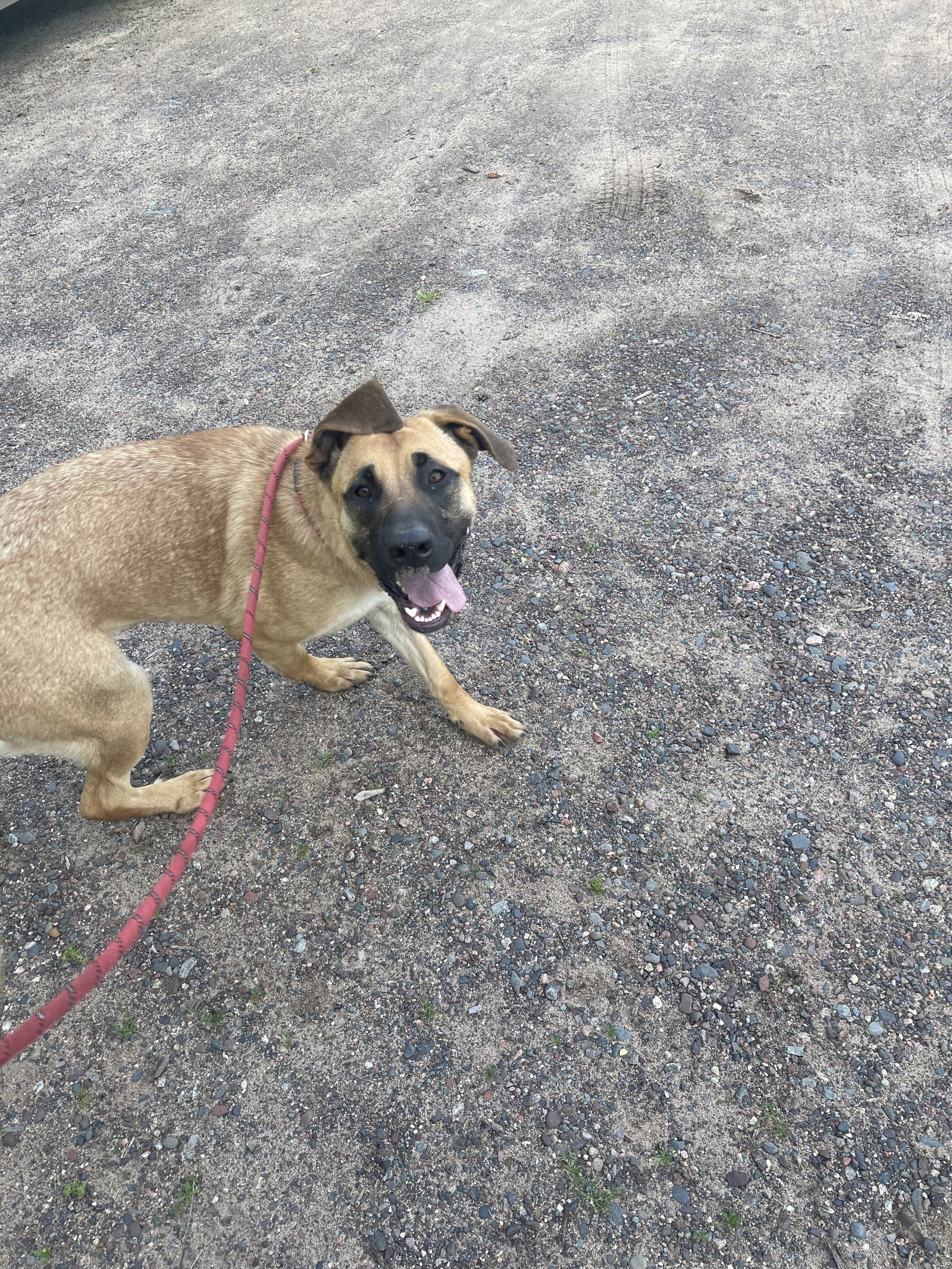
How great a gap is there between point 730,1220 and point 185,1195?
1.97 m

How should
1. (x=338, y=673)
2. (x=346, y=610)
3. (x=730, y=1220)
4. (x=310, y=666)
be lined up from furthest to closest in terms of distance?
(x=338, y=673), (x=310, y=666), (x=346, y=610), (x=730, y=1220)

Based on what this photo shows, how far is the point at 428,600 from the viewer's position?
332 centimetres

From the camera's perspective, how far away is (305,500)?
12.0 ft

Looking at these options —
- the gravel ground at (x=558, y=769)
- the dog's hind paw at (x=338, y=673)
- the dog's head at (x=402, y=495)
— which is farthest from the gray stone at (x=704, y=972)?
the dog's hind paw at (x=338, y=673)

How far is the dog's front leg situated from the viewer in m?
4.05

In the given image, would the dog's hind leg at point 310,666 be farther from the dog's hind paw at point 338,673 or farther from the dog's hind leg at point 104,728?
the dog's hind leg at point 104,728

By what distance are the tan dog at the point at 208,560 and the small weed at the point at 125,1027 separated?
3.11 feet

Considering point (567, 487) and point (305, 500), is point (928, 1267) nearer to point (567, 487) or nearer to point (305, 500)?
point (305, 500)

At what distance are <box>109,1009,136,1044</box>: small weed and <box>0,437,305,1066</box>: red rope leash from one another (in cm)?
51

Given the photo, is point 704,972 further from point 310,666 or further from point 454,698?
point 310,666

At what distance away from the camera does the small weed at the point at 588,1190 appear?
2699 millimetres

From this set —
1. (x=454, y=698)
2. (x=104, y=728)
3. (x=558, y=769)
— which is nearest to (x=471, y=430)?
(x=454, y=698)

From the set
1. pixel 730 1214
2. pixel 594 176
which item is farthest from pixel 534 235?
pixel 730 1214

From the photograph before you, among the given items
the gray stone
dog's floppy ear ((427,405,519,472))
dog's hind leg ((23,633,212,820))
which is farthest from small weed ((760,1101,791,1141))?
dog's hind leg ((23,633,212,820))
